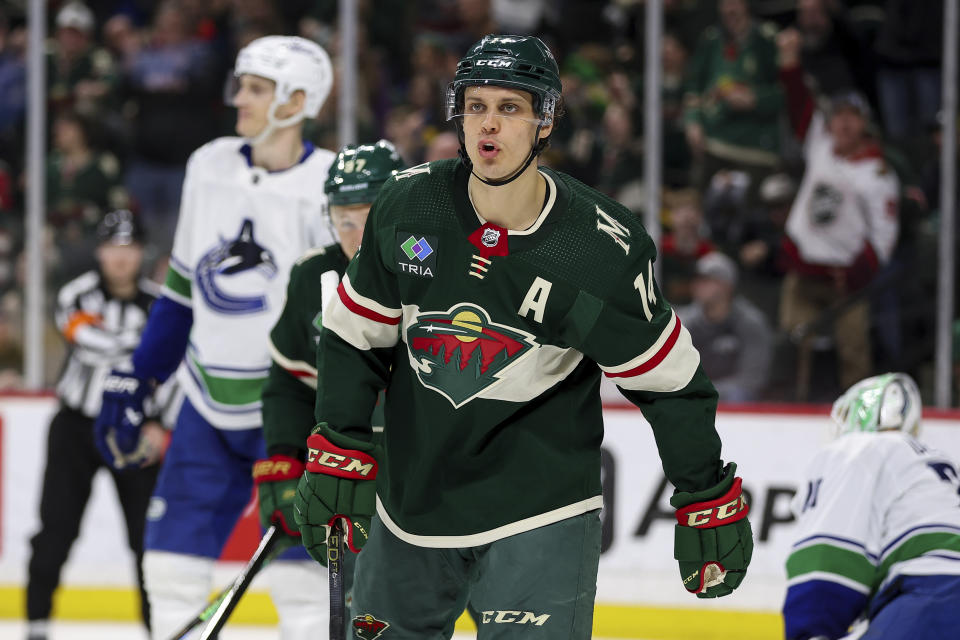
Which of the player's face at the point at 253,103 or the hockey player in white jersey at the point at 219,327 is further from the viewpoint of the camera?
the player's face at the point at 253,103

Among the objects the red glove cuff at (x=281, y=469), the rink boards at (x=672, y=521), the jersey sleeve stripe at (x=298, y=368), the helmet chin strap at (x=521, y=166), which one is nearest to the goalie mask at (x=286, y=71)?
the jersey sleeve stripe at (x=298, y=368)

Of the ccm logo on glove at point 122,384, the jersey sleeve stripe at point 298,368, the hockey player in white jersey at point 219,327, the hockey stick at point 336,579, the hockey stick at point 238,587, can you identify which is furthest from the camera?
the ccm logo on glove at point 122,384

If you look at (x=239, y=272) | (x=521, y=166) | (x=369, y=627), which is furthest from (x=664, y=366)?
(x=239, y=272)

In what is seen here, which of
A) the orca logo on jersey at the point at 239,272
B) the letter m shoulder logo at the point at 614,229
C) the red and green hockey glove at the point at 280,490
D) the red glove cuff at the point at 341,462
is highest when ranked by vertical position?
the letter m shoulder logo at the point at 614,229

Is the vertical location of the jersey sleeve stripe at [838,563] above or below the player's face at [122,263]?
below

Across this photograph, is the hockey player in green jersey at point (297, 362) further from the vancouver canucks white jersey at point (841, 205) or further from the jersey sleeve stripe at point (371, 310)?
the vancouver canucks white jersey at point (841, 205)

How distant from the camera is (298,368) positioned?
2758 millimetres

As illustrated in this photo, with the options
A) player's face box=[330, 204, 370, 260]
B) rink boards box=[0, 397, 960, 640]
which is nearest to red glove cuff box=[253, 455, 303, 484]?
player's face box=[330, 204, 370, 260]

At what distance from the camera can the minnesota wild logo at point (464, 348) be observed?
2080 millimetres

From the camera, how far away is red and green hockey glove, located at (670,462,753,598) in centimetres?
211

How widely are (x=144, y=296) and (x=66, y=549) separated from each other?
843 millimetres

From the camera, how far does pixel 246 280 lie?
3285mm

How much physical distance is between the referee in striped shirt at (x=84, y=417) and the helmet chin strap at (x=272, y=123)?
1.31 m

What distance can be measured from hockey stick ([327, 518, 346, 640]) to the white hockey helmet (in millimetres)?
1225
